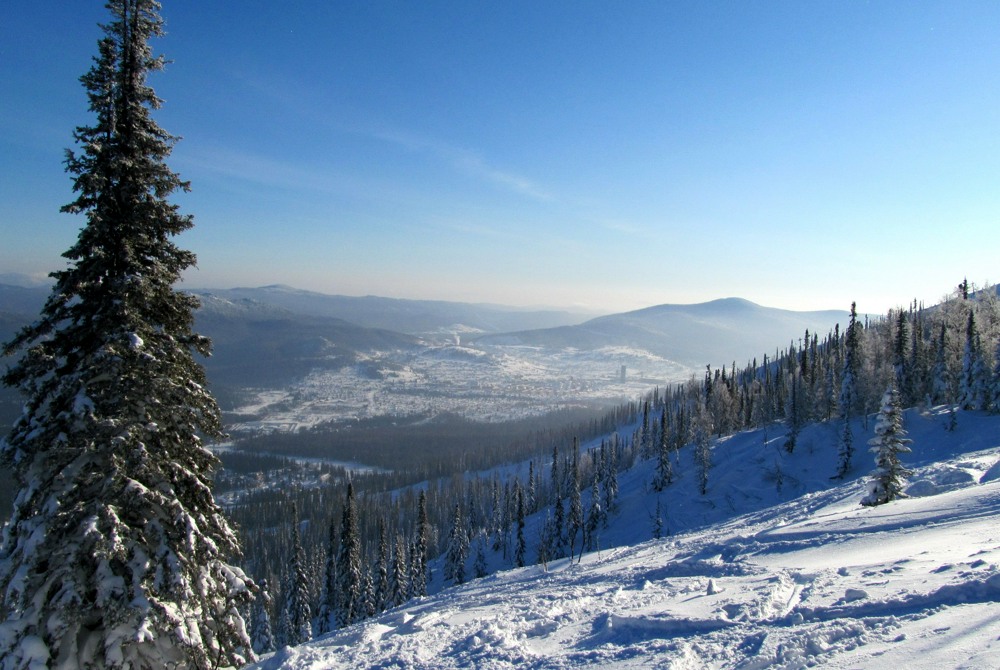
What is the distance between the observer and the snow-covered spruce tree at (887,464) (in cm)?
3209

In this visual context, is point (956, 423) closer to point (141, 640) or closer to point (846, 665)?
point (846, 665)

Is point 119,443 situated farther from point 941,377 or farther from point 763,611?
point 941,377

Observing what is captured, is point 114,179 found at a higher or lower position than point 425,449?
higher

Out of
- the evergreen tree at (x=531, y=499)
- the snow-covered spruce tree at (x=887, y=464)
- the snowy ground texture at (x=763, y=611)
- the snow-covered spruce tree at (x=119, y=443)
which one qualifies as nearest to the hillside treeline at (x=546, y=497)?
the evergreen tree at (x=531, y=499)

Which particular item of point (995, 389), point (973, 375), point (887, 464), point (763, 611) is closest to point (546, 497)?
point (973, 375)

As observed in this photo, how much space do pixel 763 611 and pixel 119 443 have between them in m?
13.2

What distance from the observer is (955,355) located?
250 ft

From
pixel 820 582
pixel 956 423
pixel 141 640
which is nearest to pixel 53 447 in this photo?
pixel 141 640

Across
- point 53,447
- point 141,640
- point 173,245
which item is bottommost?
point 141,640

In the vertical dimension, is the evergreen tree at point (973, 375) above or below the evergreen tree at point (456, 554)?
above

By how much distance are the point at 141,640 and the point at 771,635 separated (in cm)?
1125

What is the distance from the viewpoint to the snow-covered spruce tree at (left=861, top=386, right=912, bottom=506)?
3209 cm

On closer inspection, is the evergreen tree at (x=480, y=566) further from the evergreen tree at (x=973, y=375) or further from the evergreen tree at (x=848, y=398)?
the evergreen tree at (x=973, y=375)

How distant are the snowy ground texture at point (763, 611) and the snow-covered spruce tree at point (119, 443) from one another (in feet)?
11.7
